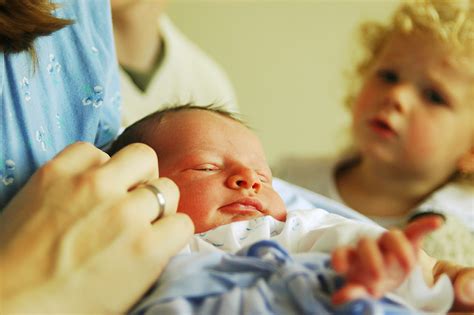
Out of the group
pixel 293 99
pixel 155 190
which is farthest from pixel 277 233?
pixel 293 99

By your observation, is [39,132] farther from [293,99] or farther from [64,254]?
[293,99]

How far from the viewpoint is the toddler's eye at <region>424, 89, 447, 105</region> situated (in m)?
1.80

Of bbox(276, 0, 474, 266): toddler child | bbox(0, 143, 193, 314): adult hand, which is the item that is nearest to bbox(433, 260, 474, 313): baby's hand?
bbox(0, 143, 193, 314): adult hand

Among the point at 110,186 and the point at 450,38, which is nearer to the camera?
the point at 110,186

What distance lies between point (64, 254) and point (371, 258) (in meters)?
0.30

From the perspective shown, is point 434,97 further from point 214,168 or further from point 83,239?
point 83,239

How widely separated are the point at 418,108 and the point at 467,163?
257 millimetres

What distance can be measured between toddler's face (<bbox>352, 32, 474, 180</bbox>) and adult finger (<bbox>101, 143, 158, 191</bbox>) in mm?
1166

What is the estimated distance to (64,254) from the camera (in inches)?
25.5

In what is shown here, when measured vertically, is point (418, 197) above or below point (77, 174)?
below

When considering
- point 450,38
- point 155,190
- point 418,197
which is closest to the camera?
point 155,190

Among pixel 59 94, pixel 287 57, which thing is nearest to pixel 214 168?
pixel 59 94

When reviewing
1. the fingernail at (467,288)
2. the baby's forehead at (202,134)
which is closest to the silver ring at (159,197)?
the baby's forehead at (202,134)

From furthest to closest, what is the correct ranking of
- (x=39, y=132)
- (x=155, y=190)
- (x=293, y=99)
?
(x=293, y=99) < (x=39, y=132) < (x=155, y=190)
